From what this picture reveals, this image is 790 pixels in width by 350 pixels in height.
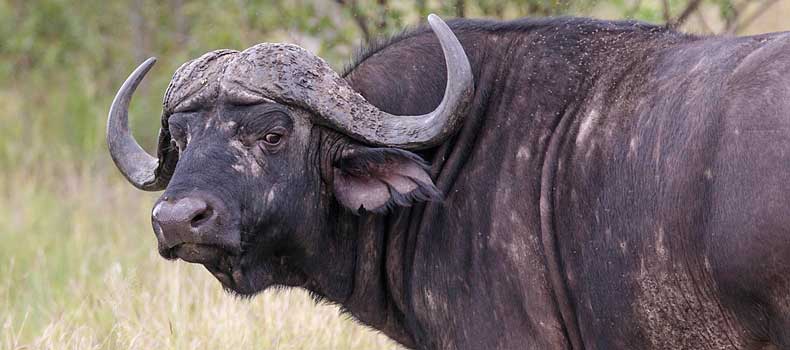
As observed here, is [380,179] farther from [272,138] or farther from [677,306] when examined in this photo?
[677,306]

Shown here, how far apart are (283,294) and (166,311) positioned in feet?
2.53

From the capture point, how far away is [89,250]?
951cm

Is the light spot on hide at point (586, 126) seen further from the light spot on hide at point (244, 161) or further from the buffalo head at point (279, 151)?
the light spot on hide at point (244, 161)

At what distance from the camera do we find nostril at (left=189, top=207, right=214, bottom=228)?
4617 millimetres

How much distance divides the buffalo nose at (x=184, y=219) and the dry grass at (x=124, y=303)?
1664mm

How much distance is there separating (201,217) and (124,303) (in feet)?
8.75

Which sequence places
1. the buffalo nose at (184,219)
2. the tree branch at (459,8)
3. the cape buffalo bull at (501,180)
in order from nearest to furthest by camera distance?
the cape buffalo bull at (501,180) → the buffalo nose at (184,219) → the tree branch at (459,8)

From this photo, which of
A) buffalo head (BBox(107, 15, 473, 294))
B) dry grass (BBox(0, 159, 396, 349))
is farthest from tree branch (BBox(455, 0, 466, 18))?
buffalo head (BBox(107, 15, 473, 294))

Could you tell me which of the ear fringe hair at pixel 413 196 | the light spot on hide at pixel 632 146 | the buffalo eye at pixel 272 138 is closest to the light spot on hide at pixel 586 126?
the light spot on hide at pixel 632 146

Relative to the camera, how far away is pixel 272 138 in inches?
194

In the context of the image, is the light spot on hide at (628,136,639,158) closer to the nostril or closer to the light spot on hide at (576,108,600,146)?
the light spot on hide at (576,108,600,146)

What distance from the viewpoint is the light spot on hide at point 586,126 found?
182 inches

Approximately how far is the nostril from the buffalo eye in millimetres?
447

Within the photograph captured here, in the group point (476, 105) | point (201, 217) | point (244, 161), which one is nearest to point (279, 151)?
point (244, 161)
